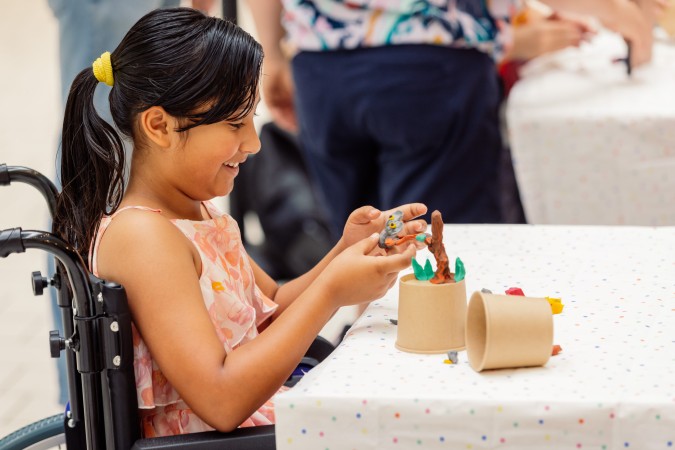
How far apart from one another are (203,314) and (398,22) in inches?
47.6

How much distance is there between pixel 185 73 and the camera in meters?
1.23

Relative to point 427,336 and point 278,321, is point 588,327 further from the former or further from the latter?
point 278,321

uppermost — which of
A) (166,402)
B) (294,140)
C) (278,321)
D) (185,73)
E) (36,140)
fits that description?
(185,73)

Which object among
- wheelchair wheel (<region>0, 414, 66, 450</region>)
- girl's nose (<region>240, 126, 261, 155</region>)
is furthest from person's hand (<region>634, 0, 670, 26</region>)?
wheelchair wheel (<region>0, 414, 66, 450</region>)

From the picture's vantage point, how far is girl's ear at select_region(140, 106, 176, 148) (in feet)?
4.11

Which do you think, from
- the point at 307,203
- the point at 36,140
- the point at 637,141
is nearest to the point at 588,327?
the point at 637,141

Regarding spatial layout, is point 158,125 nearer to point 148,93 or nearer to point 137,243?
point 148,93

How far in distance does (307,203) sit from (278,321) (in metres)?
2.29

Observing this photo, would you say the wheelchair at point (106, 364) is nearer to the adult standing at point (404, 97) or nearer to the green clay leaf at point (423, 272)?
the green clay leaf at point (423, 272)

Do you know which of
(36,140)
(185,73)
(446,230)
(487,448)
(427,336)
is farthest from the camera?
(36,140)

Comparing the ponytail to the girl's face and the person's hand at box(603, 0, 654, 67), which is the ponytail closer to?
the girl's face

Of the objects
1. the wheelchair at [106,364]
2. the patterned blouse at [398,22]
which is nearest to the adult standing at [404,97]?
the patterned blouse at [398,22]

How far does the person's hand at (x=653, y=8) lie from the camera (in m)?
2.65

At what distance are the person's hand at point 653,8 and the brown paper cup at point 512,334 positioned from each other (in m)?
1.79
